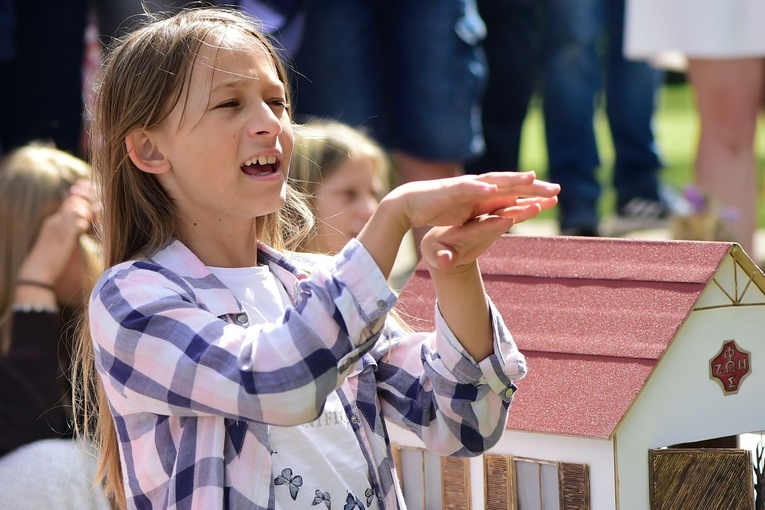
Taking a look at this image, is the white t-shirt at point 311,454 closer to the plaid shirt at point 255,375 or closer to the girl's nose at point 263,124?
the plaid shirt at point 255,375

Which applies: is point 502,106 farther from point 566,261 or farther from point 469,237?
point 469,237

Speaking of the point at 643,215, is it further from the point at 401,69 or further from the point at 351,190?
the point at 351,190

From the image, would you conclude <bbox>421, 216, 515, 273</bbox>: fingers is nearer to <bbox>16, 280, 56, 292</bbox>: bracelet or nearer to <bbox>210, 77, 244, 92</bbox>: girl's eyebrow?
<bbox>210, 77, 244, 92</bbox>: girl's eyebrow

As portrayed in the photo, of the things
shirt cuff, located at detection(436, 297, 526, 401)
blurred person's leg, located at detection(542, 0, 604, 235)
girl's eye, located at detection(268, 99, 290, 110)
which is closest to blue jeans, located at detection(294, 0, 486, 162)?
blurred person's leg, located at detection(542, 0, 604, 235)

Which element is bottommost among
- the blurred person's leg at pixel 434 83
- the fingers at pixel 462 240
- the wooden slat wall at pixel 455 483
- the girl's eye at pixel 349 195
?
the wooden slat wall at pixel 455 483

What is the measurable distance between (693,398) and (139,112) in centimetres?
81

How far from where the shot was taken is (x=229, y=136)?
144 cm

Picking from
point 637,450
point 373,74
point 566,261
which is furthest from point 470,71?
point 637,450

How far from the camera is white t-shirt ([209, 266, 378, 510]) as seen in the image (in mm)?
1434

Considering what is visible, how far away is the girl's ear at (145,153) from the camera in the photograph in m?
1.50

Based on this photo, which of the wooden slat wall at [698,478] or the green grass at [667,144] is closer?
the wooden slat wall at [698,478]

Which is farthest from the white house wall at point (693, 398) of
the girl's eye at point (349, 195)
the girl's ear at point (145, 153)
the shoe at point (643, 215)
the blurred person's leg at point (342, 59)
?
the shoe at point (643, 215)

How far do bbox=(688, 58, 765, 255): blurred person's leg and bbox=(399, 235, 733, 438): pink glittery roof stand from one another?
2.26 m

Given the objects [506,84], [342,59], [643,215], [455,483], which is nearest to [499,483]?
[455,483]
